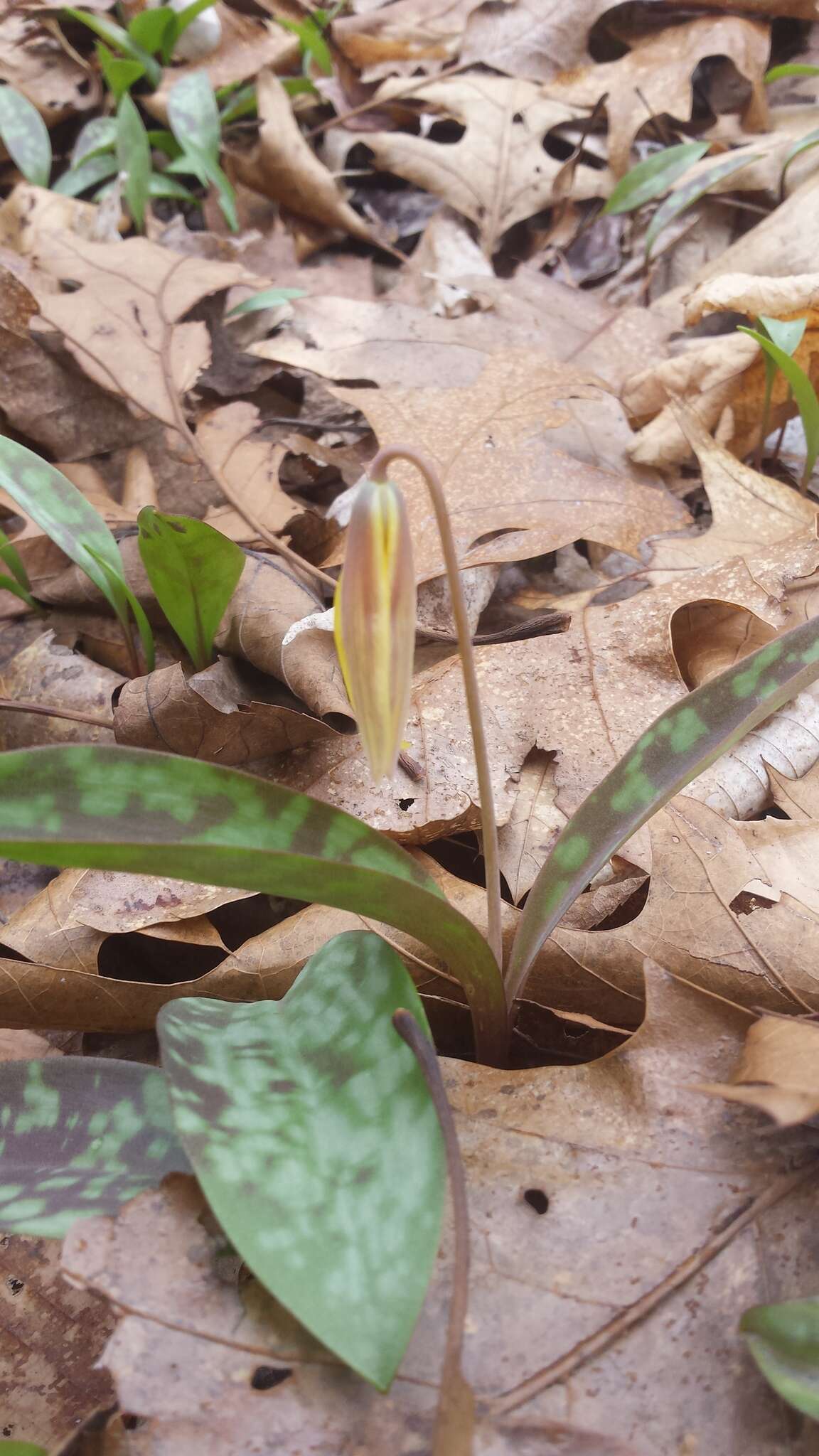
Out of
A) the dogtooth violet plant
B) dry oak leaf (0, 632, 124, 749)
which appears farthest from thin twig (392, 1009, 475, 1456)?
dry oak leaf (0, 632, 124, 749)

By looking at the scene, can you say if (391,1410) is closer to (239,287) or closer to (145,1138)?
(145,1138)

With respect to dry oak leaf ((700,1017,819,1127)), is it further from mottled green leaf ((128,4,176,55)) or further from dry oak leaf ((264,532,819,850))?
mottled green leaf ((128,4,176,55))

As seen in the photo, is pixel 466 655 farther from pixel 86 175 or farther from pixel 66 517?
pixel 86 175

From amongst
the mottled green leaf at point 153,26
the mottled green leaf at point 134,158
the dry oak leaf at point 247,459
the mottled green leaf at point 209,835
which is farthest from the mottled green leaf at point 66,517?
the mottled green leaf at point 153,26

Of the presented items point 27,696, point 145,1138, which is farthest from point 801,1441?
point 27,696

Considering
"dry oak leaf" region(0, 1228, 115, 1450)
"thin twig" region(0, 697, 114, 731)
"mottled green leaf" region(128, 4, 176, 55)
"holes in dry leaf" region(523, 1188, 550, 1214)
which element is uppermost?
"mottled green leaf" region(128, 4, 176, 55)

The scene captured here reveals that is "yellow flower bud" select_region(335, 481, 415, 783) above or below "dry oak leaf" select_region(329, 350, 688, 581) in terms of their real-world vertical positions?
above

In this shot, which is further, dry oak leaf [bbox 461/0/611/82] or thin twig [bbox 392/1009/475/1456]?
dry oak leaf [bbox 461/0/611/82]
